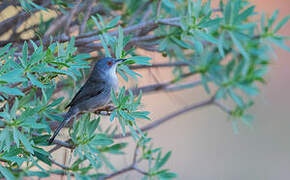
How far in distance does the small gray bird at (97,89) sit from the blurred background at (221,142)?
3.34 meters

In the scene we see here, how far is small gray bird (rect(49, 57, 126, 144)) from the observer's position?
9.75ft

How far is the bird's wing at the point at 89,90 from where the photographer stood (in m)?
3.05

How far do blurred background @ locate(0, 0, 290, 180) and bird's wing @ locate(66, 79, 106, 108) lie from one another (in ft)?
10.9

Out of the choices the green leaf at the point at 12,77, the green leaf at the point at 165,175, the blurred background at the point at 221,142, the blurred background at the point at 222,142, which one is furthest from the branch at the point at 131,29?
the blurred background at the point at 222,142

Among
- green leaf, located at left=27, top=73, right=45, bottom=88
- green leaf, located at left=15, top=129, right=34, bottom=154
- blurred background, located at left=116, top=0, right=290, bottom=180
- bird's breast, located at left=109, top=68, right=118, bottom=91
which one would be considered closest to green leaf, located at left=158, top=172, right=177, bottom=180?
bird's breast, located at left=109, top=68, right=118, bottom=91

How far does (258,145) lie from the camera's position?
8344 mm

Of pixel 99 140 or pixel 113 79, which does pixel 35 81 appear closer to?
pixel 99 140

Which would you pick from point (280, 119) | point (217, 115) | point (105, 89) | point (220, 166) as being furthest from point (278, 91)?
point (105, 89)

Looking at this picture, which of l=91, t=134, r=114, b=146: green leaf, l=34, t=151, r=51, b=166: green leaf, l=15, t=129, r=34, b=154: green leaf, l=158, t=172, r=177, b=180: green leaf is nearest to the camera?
l=15, t=129, r=34, b=154: green leaf

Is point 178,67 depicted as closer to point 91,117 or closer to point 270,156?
point 91,117

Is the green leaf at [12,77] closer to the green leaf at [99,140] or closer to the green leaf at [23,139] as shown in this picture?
the green leaf at [23,139]

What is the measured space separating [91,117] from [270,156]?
5.94m

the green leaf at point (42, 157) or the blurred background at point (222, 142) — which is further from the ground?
the blurred background at point (222, 142)

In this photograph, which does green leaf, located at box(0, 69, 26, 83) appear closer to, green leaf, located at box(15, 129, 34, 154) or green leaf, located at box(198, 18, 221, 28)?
green leaf, located at box(15, 129, 34, 154)
